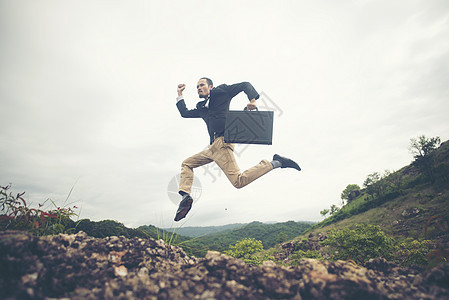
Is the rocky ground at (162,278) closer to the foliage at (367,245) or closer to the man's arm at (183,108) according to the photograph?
the man's arm at (183,108)

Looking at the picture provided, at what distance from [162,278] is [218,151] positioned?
2.34 meters

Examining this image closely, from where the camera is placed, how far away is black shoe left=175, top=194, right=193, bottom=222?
367 cm

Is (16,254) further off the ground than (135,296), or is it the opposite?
(16,254)

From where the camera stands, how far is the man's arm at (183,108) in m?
4.57

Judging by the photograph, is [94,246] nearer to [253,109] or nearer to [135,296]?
[135,296]

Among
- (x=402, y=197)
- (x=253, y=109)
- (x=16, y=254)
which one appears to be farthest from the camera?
(x=402, y=197)

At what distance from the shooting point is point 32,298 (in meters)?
1.62

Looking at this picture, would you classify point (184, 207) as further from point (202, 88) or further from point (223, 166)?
point (202, 88)

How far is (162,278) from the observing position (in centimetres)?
207

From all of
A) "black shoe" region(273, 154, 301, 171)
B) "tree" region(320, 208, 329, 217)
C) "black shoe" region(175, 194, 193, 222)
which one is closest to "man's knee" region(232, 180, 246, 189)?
"black shoe" region(175, 194, 193, 222)

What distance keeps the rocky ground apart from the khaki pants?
158cm

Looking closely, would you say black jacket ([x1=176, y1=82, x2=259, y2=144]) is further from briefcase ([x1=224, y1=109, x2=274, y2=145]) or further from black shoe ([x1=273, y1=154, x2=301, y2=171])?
black shoe ([x1=273, y1=154, x2=301, y2=171])

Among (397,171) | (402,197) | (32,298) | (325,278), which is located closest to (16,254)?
(32,298)

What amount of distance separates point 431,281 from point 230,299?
2.08m
